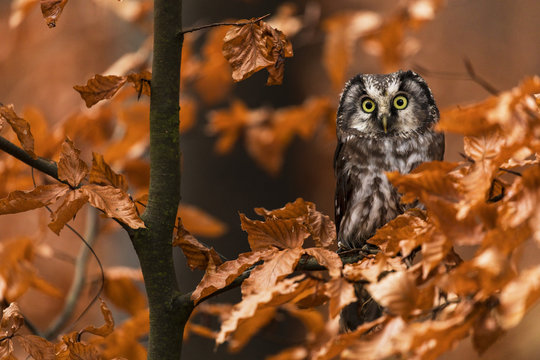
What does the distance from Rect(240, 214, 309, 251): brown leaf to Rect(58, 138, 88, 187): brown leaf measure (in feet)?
0.96

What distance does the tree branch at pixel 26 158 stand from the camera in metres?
1.21

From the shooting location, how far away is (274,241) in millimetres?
1187

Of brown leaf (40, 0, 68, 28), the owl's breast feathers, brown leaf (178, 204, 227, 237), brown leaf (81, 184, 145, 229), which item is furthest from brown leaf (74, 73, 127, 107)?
the owl's breast feathers

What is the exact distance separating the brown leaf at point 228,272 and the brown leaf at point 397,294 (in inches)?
10.9

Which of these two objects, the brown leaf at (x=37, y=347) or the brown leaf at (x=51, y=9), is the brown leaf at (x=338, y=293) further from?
the brown leaf at (x=51, y=9)

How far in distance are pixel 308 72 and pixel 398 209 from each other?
10.5 feet

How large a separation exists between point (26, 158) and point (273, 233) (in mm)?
465

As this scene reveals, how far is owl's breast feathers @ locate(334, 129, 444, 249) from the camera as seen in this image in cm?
235

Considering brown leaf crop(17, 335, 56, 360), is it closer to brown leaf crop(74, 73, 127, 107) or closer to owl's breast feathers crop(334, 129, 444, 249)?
brown leaf crop(74, 73, 127, 107)

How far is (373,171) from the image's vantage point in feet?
7.80

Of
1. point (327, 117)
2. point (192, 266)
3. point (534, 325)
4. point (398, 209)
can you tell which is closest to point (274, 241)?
point (192, 266)

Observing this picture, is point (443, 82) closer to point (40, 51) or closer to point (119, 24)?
point (119, 24)

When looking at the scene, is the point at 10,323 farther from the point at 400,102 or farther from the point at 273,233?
the point at 400,102

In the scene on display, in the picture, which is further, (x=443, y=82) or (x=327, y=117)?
(x=443, y=82)
